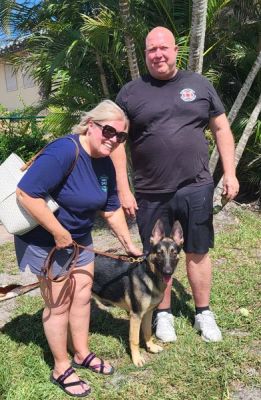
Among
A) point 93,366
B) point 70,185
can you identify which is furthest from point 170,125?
point 93,366

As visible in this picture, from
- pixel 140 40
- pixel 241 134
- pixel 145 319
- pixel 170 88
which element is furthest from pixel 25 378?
pixel 241 134

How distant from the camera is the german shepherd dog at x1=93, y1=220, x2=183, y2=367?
10.9 feet

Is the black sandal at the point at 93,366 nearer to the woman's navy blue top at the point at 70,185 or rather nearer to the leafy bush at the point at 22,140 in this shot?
the woman's navy blue top at the point at 70,185

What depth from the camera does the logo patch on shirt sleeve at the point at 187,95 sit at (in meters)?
3.48

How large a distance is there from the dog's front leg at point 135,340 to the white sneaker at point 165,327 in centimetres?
34

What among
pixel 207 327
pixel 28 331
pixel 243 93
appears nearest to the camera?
pixel 207 327

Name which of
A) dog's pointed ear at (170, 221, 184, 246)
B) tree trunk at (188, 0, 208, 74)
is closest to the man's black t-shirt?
dog's pointed ear at (170, 221, 184, 246)

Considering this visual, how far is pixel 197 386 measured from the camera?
10.4 ft

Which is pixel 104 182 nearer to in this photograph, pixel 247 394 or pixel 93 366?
pixel 93 366

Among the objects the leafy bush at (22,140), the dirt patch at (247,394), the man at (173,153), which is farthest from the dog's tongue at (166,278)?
the leafy bush at (22,140)

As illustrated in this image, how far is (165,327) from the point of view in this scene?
3840 mm

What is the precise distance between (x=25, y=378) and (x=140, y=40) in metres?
5.08

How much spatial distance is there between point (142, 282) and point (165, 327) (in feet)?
1.84

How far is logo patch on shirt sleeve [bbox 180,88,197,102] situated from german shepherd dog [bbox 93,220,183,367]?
93 cm
